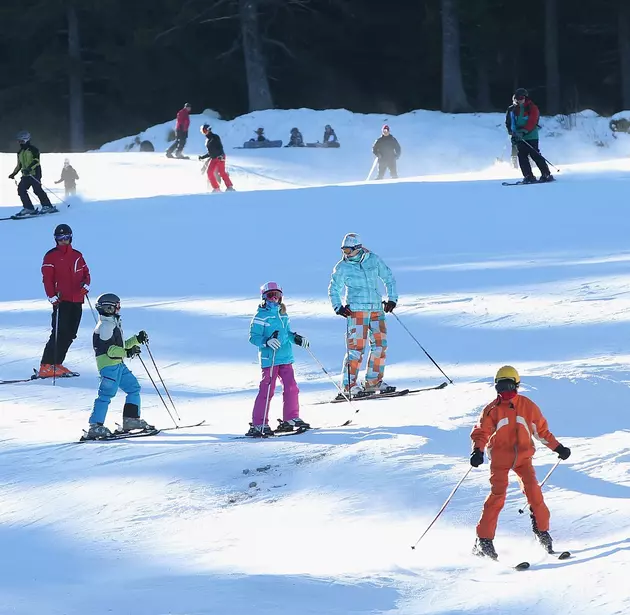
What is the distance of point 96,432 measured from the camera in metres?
10.6

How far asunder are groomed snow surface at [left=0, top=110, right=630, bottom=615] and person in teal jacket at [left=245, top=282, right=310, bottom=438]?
0.26m

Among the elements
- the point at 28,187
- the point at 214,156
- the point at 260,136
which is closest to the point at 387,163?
the point at 214,156

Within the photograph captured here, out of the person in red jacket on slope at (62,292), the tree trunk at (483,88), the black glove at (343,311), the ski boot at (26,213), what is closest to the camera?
the black glove at (343,311)

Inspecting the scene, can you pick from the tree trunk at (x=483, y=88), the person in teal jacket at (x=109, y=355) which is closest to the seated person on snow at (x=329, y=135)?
the tree trunk at (x=483, y=88)

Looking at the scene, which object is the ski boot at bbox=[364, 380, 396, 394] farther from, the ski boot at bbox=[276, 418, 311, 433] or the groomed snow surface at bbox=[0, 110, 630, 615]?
the ski boot at bbox=[276, 418, 311, 433]

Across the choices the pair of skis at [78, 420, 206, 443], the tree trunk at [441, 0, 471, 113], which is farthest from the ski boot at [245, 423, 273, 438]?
the tree trunk at [441, 0, 471, 113]

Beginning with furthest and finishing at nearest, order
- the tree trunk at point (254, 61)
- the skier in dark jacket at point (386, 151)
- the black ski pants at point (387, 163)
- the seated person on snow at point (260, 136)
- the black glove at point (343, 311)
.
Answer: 1. the tree trunk at point (254, 61)
2. the seated person on snow at point (260, 136)
3. the black ski pants at point (387, 163)
4. the skier in dark jacket at point (386, 151)
5. the black glove at point (343, 311)

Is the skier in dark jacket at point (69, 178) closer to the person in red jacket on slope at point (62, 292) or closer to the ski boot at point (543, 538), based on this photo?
the person in red jacket on slope at point (62, 292)

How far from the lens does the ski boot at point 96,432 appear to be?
34.7 ft

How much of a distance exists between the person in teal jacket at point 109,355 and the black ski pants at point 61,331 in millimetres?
2921

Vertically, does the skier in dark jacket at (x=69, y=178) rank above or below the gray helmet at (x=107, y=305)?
above

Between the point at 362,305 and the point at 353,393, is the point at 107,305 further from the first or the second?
the point at 353,393

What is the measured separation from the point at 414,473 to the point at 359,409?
2.17 meters

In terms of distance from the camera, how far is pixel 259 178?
30094mm
